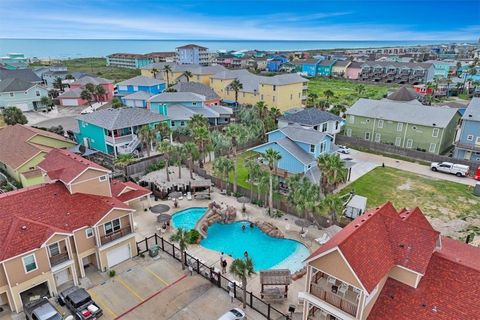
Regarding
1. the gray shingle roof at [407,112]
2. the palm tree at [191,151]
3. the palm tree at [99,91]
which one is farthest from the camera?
the palm tree at [99,91]

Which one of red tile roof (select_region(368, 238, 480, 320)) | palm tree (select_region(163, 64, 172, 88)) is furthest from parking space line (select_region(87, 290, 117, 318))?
palm tree (select_region(163, 64, 172, 88))

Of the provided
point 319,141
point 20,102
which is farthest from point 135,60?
point 319,141

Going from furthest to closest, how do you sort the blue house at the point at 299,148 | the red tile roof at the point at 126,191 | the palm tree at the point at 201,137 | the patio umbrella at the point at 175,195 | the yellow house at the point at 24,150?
the palm tree at the point at 201,137, the blue house at the point at 299,148, the yellow house at the point at 24,150, the patio umbrella at the point at 175,195, the red tile roof at the point at 126,191

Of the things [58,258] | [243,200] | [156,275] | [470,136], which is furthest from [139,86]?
[470,136]

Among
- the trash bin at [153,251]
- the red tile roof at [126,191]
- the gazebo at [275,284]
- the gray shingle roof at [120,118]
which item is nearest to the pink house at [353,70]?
the gray shingle roof at [120,118]

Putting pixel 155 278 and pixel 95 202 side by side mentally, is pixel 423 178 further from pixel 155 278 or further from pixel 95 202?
pixel 95 202

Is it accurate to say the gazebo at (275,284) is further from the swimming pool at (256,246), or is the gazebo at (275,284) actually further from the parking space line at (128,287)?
the parking space line at (128,287)
